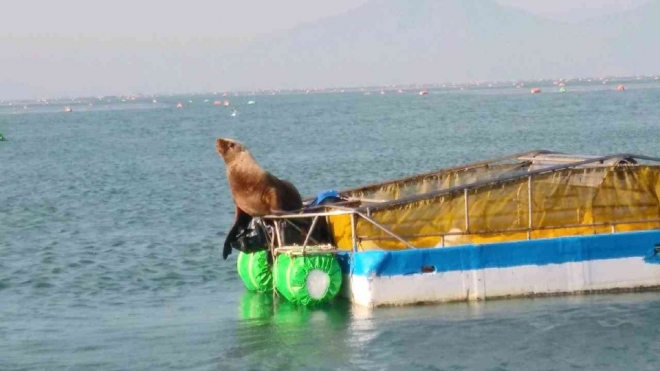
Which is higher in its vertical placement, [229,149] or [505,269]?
[229,149]

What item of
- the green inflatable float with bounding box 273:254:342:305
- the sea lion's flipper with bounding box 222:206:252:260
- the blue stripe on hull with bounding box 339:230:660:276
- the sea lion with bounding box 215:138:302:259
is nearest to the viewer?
the blue stripe on hull with bounding box 339:230:660:276

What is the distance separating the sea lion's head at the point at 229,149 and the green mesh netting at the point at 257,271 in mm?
1480

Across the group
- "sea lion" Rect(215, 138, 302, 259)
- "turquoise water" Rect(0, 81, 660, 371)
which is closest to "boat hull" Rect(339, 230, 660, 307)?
"turquoise water" Rect(0, 81, 660, 371)

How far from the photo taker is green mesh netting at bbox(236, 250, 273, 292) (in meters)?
18.8

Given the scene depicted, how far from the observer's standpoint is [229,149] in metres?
18.4

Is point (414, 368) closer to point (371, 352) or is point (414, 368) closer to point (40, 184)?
point (371, 352)

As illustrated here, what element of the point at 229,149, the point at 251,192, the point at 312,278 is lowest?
the point at 312,278

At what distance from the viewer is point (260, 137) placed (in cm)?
7738

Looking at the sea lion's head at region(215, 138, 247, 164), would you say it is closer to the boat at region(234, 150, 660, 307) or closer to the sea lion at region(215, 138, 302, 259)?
the sea lion at region(215, 138, 302, 259)

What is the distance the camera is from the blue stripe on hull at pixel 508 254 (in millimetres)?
16422

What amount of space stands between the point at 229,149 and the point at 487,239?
3.97m

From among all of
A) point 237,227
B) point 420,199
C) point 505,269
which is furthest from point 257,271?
point 505,269

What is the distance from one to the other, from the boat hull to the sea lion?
1.37m

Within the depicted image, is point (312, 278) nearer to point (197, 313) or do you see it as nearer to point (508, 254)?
point (197, 313)
